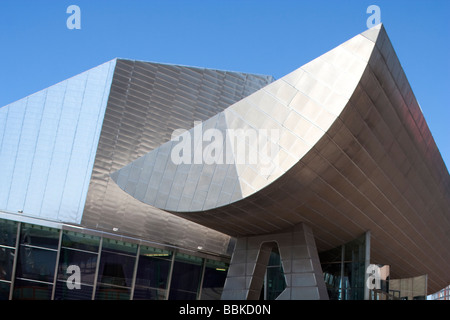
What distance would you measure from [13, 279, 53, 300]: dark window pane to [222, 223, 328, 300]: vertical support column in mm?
7719

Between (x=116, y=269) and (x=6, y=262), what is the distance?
16.3 feet

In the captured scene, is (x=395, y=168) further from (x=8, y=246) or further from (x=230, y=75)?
(x=8, y=246)

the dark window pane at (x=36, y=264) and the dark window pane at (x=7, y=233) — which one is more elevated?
the dark window pane at (x=7, y=233)

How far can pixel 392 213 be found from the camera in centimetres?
2558

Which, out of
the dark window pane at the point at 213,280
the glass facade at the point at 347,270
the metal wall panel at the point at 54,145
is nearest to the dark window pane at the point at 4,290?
the metal wall panel at the point at 54,145

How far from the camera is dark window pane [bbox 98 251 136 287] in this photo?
81.7 ft

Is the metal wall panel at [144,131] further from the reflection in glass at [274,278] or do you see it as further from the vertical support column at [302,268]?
the vertical support column at [302,268]

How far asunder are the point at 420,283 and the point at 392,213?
16.0 metres

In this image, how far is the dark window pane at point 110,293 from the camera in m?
24.6

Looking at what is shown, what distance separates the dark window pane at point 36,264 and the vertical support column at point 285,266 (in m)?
7.74

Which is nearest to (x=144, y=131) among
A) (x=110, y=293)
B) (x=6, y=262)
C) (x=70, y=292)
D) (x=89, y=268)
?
(x=89, y=268)

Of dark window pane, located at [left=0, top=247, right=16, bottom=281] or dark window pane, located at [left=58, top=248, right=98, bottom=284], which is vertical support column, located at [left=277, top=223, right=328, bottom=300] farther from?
dark window pane, located at [left=0, top=247, right=16, bottom=281]

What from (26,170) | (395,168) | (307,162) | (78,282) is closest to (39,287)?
(78,282)

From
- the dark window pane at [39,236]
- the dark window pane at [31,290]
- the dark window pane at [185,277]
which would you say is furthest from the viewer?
the dark window pane at [185,277]
